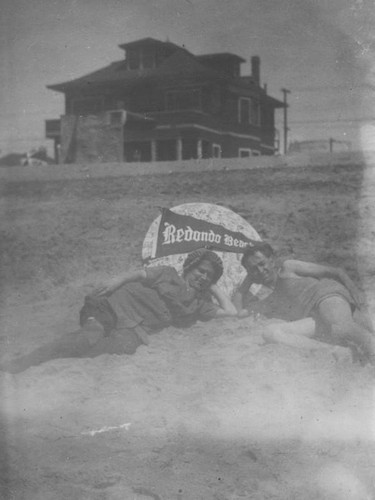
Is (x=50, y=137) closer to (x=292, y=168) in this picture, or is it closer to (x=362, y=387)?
(x=292, y=168)

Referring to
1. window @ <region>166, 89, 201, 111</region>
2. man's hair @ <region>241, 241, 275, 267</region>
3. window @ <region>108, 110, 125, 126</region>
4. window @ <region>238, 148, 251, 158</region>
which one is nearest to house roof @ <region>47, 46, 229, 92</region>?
window @ <region>166, 89, 201, 111</region>

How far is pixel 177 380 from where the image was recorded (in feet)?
13.8

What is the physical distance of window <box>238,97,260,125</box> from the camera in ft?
14.5

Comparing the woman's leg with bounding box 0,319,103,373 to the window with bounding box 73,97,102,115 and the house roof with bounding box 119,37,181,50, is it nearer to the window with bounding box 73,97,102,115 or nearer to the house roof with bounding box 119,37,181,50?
the window with bounding box 73,97,102,115

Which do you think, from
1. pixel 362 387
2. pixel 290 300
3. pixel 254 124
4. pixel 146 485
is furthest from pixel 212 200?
pixel 146 485

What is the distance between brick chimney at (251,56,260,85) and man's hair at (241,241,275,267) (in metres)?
1.11

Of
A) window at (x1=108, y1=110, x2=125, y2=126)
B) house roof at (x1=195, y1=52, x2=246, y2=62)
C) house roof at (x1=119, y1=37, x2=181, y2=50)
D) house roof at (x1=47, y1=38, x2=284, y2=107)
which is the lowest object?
window at (x1=108, y1=110, x2=125, y2=126)

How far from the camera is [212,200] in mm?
4539

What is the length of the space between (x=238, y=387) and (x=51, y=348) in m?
1.29

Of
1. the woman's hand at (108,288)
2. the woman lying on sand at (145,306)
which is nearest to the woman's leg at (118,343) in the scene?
the woman lying on sand at (145,306)

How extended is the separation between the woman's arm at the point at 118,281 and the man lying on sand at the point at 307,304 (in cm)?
68

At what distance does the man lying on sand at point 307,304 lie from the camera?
4223 mm

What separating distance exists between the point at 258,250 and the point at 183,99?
1193 millimetres

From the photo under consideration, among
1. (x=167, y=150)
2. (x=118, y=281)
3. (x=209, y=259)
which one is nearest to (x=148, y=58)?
(x=167, y=150)
